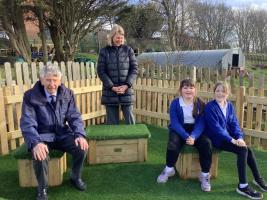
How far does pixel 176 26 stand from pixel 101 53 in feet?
22.6

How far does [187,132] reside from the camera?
4.47 metres

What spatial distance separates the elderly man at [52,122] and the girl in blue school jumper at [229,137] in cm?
165

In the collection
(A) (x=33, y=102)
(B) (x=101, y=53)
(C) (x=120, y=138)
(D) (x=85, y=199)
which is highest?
(B) (x=101, y=53)

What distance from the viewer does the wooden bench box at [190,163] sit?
4.39m

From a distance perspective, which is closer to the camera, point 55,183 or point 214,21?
point 55,183

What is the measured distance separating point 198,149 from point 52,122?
186 cm

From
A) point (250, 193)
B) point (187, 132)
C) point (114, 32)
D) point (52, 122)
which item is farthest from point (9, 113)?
point (250, 193)

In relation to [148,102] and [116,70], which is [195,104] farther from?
[148,102]

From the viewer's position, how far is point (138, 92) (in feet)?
25.9

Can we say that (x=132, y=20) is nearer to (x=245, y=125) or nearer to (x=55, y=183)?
(x=245, y=125)

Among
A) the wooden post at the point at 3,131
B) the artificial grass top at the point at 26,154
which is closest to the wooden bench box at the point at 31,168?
the artificial grass top at the point at 26,154

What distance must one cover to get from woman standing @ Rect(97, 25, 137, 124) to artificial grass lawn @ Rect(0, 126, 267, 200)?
105cm

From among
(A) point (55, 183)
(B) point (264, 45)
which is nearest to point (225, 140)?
(A) point (55, 183)

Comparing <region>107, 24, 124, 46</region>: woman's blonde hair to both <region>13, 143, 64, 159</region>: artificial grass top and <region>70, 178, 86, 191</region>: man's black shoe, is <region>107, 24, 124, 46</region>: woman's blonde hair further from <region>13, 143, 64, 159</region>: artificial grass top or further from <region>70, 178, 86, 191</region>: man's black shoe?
<region>70, 178, 86, 191</region>: man's black shoe
